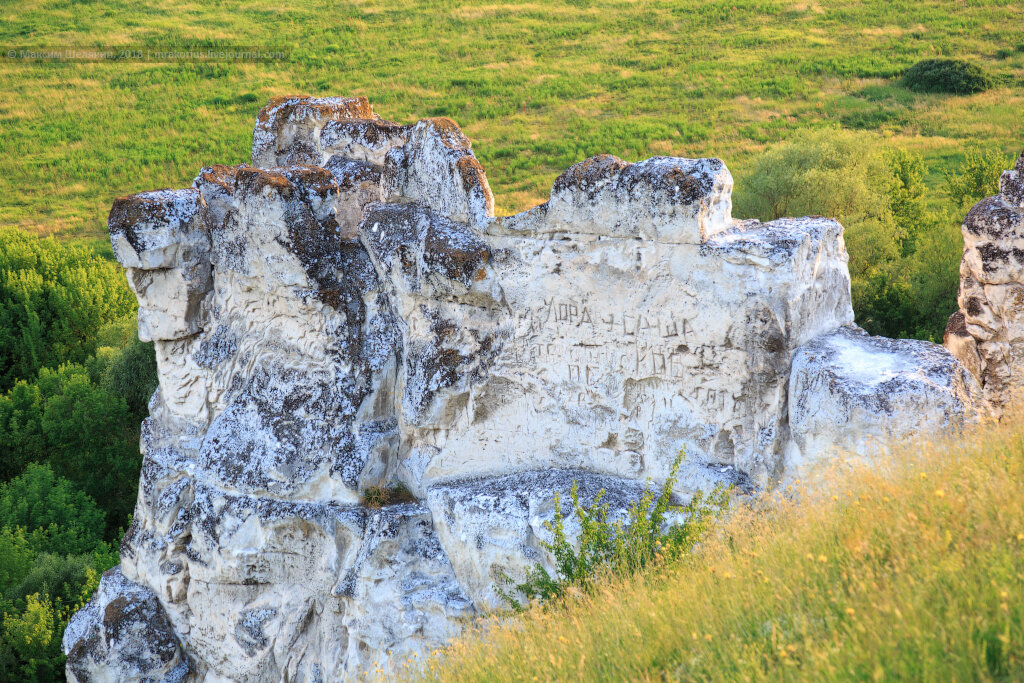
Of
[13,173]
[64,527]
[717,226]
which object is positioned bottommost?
[64,527]

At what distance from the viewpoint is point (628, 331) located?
796cm

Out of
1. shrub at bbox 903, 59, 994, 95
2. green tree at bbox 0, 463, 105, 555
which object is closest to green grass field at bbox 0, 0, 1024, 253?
shrub at bbox 903, 59, 994, 95

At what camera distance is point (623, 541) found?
6832 mm

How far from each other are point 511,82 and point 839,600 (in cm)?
3902

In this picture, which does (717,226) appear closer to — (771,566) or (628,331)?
(628,331)

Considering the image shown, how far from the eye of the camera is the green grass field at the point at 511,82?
3359 cm

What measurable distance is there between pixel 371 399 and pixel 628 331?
9.24 feet

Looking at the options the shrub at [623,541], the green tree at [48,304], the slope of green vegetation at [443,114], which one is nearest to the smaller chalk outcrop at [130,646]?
the shrub at [623,541]

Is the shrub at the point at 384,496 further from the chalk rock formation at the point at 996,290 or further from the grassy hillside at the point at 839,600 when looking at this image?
the chalk rock formation at the point at 996,290

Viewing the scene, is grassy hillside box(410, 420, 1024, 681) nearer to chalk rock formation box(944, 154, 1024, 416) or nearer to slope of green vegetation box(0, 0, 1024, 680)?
slope of green vegetation box(0, 0, 1024, 680)

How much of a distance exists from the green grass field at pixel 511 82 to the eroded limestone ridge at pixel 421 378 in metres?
20.3

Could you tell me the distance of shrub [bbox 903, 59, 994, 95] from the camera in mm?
33875

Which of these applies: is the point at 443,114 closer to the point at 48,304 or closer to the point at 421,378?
the point at 48,304

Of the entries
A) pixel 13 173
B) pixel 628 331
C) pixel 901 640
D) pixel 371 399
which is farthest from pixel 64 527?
pixel 13 173
